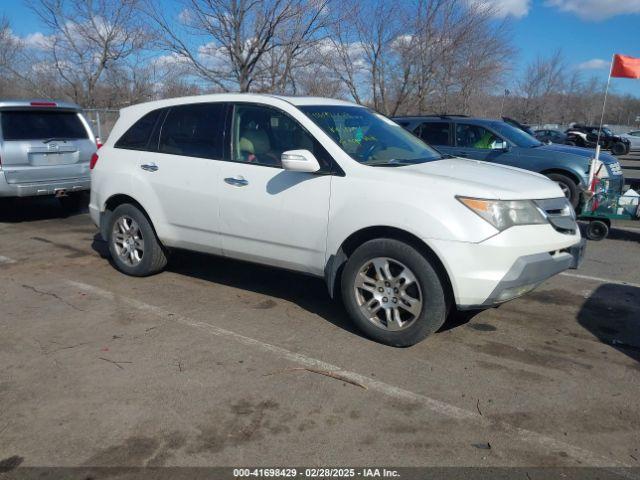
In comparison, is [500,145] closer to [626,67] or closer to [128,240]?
[626,67]

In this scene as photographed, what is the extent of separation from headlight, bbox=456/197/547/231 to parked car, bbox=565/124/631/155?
29.2 meters

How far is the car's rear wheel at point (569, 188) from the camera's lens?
8742mm

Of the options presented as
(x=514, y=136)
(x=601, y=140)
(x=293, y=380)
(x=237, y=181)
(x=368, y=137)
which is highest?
(x=601, y=140)

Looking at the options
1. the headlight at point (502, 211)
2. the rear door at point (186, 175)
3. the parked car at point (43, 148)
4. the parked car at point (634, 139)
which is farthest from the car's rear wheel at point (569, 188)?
the parked car at point (634, 139)

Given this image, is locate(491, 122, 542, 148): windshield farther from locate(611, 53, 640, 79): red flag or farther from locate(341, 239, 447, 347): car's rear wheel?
locate(341, 239, 447, 347): car's rear wheel

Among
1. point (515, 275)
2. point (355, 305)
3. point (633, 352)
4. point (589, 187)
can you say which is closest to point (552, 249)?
point (515, 275)

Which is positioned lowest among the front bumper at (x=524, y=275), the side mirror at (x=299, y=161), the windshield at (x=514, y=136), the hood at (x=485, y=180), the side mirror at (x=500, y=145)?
the front bumper at (x=524, y=275)

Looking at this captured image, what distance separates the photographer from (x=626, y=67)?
372 inches

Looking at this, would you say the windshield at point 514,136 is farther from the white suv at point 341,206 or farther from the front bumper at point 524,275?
the front bumper at point 524,275

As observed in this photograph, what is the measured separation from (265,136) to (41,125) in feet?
17.3

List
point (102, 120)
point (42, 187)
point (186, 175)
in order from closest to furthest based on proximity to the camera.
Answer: point (186, 175) < point (42, 187) < point (102, 120)

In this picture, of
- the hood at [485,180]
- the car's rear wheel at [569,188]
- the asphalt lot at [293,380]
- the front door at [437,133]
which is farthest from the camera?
the front door at [437,133]

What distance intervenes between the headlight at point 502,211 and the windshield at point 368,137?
85 centimetres

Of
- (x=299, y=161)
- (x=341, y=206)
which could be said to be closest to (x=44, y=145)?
(x=299, y=161)
